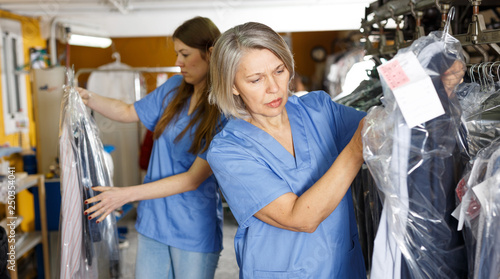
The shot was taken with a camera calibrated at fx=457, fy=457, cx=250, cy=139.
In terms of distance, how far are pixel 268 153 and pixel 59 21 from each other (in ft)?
12.0

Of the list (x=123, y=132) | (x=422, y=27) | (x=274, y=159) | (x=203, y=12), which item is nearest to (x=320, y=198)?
(x=274, y=159)

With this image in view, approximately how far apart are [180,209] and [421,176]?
1.10m

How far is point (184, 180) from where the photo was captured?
1.67 metres

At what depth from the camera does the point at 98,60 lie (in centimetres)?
568

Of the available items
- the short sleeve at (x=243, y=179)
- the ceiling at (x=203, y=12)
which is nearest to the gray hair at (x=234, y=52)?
the short sleeve at (x=243, y=179)

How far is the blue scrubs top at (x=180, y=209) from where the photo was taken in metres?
1.79

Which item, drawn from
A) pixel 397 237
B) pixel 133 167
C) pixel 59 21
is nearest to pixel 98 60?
pixel 59 21

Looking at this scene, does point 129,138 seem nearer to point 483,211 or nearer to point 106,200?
point 106,200

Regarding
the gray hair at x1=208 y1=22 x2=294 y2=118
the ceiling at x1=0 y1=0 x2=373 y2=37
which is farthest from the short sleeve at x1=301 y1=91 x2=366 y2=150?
the ceiling at x1=0 y1=0 x2=373 y2=37

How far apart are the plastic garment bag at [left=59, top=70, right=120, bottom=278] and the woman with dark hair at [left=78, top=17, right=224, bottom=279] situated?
3.0 inches

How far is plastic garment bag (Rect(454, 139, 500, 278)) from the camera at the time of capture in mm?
833

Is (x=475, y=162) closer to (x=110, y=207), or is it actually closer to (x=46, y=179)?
(x=110, y=207)

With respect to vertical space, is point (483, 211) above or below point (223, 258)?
above

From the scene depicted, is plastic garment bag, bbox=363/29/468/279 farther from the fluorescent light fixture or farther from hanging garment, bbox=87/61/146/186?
the fluorescent light fixture
